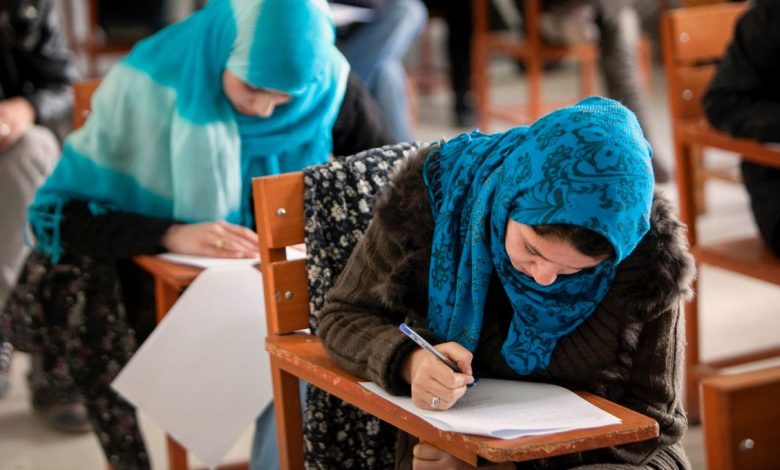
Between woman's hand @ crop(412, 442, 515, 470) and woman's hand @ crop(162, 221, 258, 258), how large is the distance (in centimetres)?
75

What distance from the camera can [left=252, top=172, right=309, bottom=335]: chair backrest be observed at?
1.85m

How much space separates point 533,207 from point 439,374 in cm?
24

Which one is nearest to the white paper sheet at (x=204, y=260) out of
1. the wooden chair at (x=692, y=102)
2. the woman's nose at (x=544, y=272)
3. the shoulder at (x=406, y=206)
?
the shoulder at (x=406, y=206)

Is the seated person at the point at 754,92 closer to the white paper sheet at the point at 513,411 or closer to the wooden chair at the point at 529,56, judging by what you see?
the white paper sheet at the point at 513,411

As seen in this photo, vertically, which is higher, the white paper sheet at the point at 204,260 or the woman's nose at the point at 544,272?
the woman's nose at the point at 544,272

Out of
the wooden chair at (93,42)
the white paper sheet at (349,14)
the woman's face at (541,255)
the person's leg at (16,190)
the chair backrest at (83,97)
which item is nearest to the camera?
the woman's face at (541,255)

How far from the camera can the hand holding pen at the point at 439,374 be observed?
1513 mm

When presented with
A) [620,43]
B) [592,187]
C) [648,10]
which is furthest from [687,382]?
[648,10]

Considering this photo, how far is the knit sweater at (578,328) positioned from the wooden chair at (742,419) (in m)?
0.19

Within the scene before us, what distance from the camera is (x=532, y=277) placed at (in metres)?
1.57

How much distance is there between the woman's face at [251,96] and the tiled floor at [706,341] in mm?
914

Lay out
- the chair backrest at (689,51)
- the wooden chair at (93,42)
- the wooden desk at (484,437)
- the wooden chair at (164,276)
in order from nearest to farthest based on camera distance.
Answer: the wooden desk at (484,437) → the wooden chair at (164,276) → the chair backrest at (689,51) → the wooden chair at (93,42)

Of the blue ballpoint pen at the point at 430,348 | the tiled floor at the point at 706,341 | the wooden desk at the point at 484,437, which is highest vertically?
the blue ballpoint pen at the point at 430,348

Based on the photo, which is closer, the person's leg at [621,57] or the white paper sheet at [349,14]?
the white paper sheet at [349,14]
